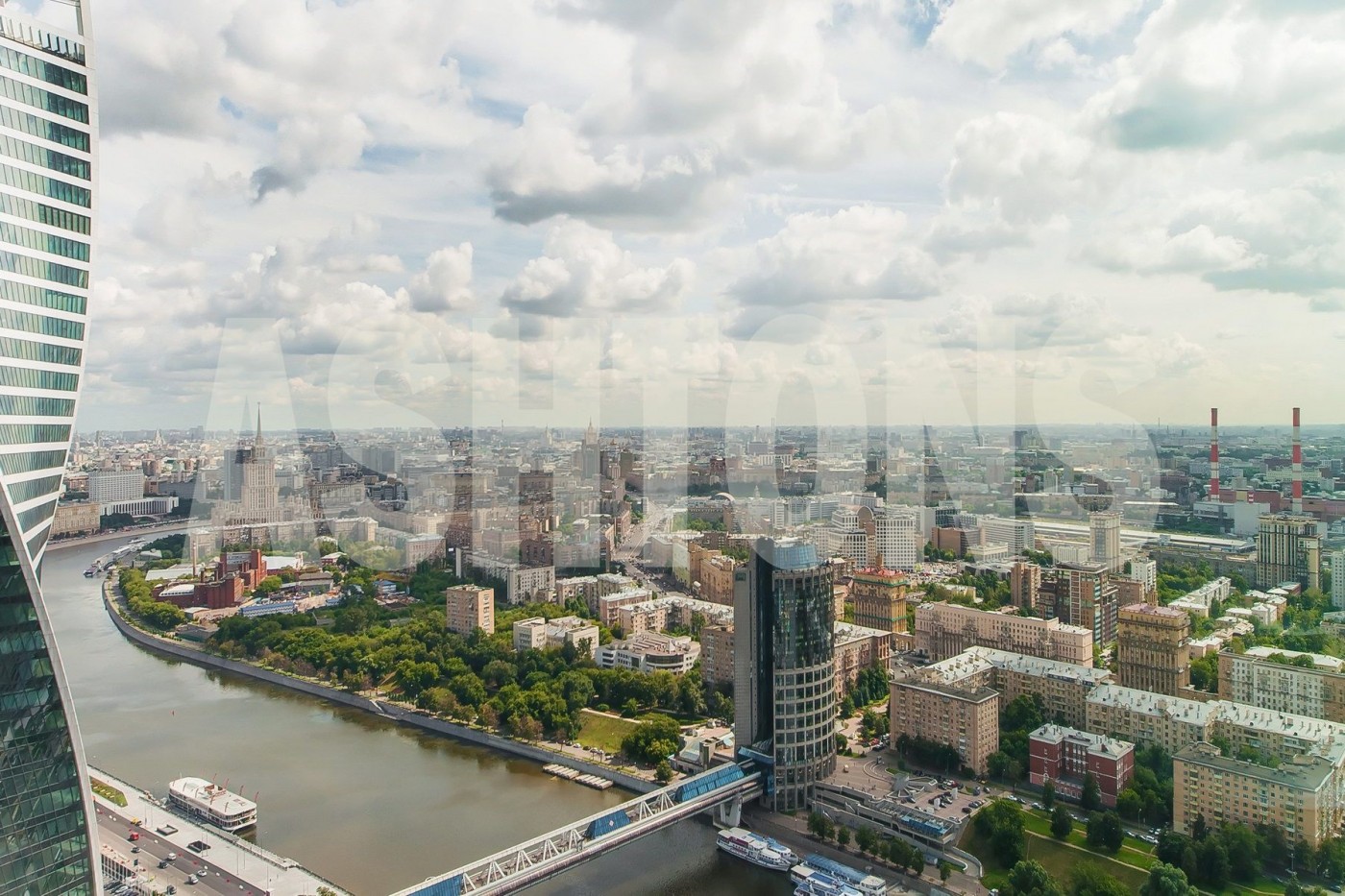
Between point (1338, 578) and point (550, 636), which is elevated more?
point (1338, 578)

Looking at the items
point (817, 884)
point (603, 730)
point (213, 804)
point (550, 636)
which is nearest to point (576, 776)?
point (603, 730)

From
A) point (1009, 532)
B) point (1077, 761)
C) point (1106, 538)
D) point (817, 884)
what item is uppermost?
point (1106, 538)

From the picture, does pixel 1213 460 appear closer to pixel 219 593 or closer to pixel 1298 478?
pixel 1298 478

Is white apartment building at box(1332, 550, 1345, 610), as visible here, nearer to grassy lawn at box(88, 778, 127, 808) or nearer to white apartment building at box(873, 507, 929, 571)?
white apartment building at box(873, 507, 929, 571)

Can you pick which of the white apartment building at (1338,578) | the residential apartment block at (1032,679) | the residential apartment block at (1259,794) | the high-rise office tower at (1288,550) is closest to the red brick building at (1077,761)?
the residential apartment block at (1259,794)

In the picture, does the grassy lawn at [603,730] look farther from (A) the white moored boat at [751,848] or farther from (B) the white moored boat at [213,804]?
(B) the white moored boat at [213,804]
